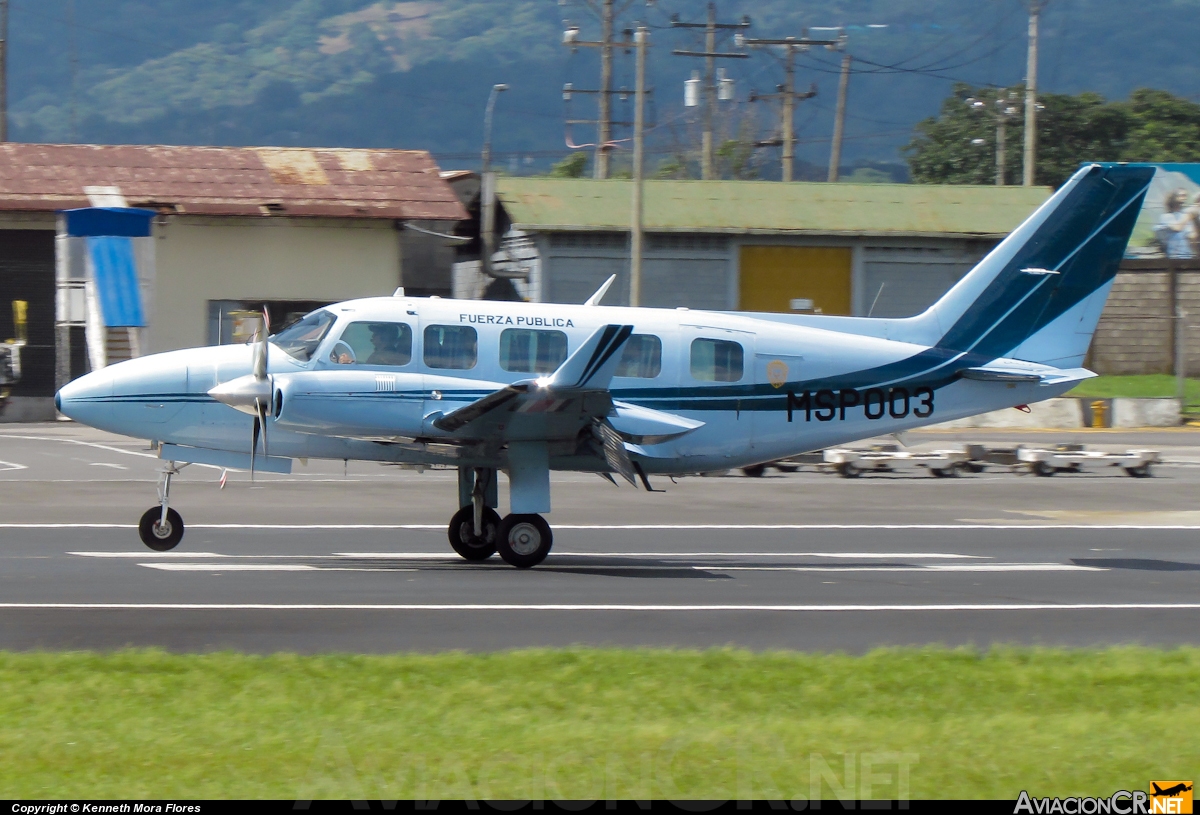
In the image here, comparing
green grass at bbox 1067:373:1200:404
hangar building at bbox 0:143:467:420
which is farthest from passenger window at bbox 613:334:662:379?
green grass at bbox 1067:373:1200:404

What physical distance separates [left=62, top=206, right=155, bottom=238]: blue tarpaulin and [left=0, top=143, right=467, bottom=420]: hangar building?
0.82m

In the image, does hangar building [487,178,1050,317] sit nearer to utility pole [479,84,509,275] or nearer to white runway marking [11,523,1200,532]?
Answer: utility pole [479,84,509,275]

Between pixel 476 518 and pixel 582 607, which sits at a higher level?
pixel 476 518

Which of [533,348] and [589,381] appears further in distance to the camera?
[533,348]

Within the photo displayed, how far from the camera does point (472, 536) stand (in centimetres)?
1438

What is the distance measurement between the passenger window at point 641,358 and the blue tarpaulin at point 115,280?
22818 mm

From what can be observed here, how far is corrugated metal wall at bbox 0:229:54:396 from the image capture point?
3444cm

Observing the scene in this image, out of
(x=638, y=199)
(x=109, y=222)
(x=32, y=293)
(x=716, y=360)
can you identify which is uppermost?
(x=638, y=199)

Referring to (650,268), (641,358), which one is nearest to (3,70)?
(650,268)

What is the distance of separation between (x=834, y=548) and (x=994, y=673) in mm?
7356

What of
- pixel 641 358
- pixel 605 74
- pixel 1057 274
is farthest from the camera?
pixel 605 74

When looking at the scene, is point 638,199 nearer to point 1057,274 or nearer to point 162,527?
point 1057,274

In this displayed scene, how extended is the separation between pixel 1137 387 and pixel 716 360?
33772 mm

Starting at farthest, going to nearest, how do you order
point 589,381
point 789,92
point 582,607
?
point 789,92, point 589,381, point 582,607
